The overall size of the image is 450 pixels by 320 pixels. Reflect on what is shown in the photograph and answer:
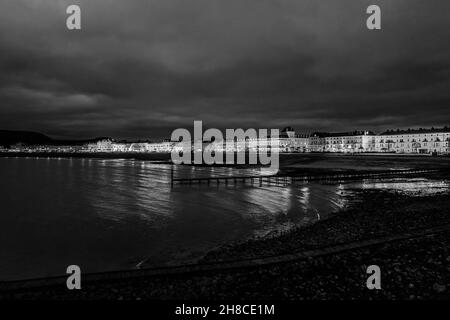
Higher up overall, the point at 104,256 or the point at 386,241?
the point at 386,241

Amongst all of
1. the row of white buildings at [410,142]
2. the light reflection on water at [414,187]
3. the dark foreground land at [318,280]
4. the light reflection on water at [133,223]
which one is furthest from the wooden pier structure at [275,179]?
the row of white buildings at [410,142]

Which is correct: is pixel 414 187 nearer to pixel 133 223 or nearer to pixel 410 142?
pixel 133 223

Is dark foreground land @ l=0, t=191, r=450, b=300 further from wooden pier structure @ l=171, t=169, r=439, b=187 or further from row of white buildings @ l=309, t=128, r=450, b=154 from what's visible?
row of white buildings @ l=309, t=128, r=450, b=154

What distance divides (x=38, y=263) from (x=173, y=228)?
6.81 m

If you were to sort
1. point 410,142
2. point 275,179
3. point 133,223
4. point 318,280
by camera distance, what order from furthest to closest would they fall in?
point 410,142, point 275,179, point 133,223, point 318,280

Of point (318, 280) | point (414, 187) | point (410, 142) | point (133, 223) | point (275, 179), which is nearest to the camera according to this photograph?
point (318, 280)

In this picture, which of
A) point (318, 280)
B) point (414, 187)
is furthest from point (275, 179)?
point (318, 280)

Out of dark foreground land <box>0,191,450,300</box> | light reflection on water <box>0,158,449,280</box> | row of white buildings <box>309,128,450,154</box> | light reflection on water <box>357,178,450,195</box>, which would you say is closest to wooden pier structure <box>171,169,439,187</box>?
light reflection on water <box>357,178,450,195</box>

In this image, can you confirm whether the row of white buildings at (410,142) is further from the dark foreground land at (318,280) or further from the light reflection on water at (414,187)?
the dark foreground land at (318,280)

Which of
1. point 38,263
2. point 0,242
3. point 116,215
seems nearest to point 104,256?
point 38,263

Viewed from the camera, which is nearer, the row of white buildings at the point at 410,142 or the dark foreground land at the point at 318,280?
the dark foreground land at the point at 318,280

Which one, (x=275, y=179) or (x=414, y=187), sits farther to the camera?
Answer: (x=275, y=179)
